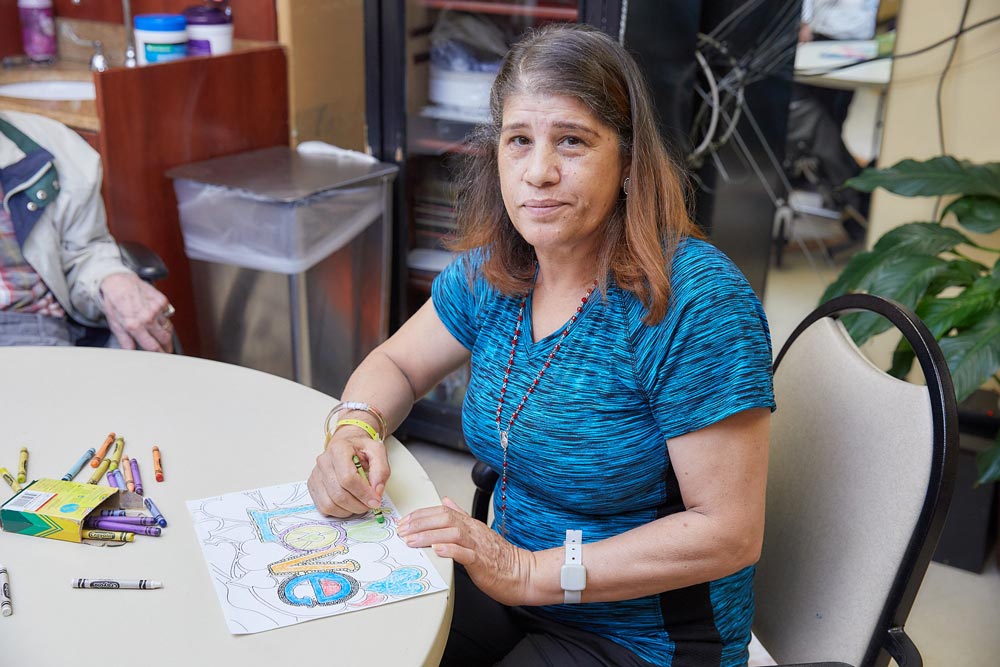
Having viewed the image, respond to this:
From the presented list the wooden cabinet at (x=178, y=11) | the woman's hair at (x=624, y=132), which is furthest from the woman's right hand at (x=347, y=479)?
the wooden cabinet at (x=178, y=11)

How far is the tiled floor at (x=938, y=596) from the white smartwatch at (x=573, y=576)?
53.4 inches

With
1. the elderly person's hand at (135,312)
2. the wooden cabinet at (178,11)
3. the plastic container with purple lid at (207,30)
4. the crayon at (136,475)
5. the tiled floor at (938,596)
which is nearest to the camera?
the crayon at (136,475)

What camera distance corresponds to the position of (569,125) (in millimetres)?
1207

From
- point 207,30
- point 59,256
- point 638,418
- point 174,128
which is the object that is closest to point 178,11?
point 207,30

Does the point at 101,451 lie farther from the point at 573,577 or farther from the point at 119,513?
the point at 573,577

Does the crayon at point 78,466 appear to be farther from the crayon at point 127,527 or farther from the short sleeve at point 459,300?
the short sleeve at point 459,300

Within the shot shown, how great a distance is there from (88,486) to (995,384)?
239cm

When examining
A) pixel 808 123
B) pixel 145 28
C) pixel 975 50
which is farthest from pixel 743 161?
pixel 145 28

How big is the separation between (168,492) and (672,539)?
596 mm

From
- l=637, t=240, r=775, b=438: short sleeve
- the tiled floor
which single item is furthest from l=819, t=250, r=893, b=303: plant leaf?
l=637, t=240, r=775, b=438: short sleeve

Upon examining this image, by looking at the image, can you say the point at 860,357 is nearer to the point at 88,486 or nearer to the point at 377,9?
the point at 88,486

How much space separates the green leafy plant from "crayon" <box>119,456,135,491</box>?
146 centimetres

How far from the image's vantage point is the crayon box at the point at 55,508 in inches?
42.7

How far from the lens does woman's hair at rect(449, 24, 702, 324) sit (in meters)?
1.20
